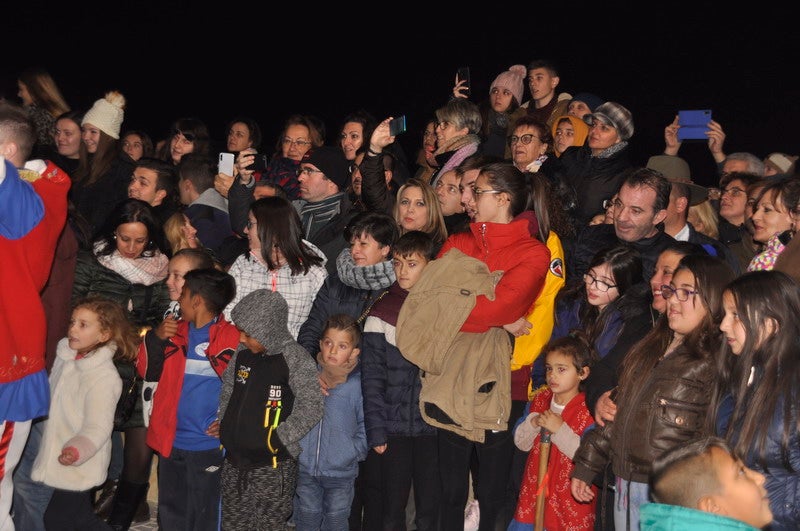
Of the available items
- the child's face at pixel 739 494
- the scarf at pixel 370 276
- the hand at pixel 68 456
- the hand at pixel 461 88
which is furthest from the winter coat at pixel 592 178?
the hand at pixel 68 456

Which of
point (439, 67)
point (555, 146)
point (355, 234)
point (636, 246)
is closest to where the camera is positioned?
point (636, 246)

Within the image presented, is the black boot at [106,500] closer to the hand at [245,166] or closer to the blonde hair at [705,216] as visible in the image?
the hand at [245,166]

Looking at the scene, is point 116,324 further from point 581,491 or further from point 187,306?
point 581,491

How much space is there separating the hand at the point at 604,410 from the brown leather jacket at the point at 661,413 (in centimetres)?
14

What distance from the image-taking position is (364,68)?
10.1 metres

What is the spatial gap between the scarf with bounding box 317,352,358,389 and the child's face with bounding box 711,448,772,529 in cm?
235

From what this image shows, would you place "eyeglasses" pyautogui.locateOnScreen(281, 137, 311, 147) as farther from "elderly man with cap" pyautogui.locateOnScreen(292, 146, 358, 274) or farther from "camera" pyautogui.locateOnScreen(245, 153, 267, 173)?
"elderly man with cap" pyautogui.locateOnScreen(292, 146, 358, 274)

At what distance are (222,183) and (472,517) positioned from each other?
10.2 feet

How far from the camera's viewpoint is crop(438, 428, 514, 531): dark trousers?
15.0 ft

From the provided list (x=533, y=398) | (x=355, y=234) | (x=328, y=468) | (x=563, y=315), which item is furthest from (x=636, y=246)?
(x=328, y=468)

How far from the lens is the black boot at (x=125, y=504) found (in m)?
5.21

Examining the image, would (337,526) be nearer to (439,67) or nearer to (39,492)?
(39,492)

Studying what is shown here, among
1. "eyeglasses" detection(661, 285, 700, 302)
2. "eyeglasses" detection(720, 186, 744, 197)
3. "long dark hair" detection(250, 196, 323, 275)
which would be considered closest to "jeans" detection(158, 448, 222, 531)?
"long dark hair" detection(250, 196, 323, 275)

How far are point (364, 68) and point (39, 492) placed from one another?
6306 millimetres
